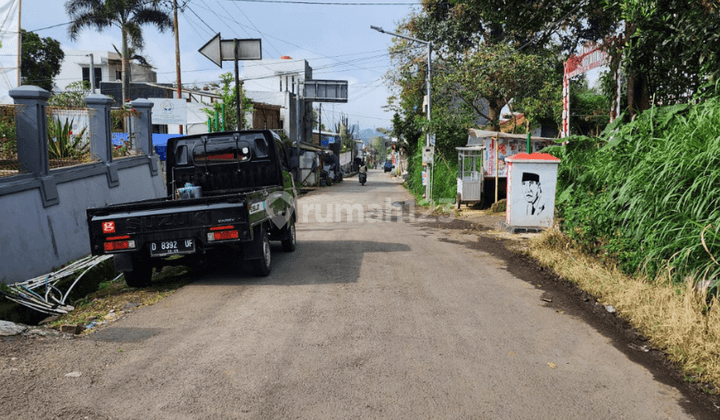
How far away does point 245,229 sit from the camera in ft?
24.9

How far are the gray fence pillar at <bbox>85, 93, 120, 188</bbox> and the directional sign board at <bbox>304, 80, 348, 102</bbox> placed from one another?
36194mm

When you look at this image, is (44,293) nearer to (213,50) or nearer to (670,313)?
(670,313)

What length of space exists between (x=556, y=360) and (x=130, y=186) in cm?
1143

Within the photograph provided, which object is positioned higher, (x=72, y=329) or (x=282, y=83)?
(x=282, y=83)

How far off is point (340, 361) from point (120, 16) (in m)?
34.3

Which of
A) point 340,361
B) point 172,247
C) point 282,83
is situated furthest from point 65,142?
point 282,83

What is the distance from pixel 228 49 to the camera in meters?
20.8

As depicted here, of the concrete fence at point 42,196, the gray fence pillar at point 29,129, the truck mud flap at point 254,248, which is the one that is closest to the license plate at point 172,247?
the truck mud flap at point 254,248

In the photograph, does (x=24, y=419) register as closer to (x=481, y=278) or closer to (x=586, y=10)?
(x=481, y=278)

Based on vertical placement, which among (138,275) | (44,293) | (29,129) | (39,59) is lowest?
(44,293)

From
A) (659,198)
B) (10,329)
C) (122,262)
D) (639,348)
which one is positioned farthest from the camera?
(122,262)

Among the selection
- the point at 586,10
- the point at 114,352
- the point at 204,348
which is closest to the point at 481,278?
the point at 204,348

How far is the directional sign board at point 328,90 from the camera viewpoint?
4788cm

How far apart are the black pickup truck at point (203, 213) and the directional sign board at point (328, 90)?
38.2 meters
